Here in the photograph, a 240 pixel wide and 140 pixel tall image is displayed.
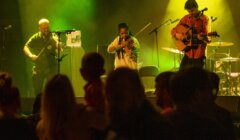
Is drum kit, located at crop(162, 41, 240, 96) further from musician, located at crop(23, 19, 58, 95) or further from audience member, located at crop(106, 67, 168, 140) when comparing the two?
audience member, located at crop(106, 67, 168, 140)

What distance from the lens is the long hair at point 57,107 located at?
3631mm

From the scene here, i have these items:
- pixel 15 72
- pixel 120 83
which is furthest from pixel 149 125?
pixel 15 72

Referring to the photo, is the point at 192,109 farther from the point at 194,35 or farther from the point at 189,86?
the point at 194,35

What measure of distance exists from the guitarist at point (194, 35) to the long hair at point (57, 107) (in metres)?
5.59

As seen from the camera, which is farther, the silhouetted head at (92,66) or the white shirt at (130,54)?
the white shirt at (130,54)

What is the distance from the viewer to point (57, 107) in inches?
143

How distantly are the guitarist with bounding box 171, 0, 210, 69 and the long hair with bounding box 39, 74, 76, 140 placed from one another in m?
5.59

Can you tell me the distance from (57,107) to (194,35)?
5887mm

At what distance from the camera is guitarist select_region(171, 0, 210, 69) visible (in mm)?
9070

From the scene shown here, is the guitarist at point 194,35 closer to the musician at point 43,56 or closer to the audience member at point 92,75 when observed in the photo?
the musician at point 43,56

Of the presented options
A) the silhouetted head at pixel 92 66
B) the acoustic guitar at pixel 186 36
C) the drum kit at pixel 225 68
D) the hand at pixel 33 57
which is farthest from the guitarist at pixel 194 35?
Answer: the silhouetted head at pixel 92 66

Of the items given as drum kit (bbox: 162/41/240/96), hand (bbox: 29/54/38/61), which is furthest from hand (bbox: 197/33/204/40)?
hand (bbox: 29/54/38/61)

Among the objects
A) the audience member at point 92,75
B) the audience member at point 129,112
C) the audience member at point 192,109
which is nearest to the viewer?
the audience member at point 129,112

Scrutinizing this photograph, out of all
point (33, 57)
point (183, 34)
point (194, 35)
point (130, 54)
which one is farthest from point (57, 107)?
point (33, 57)
